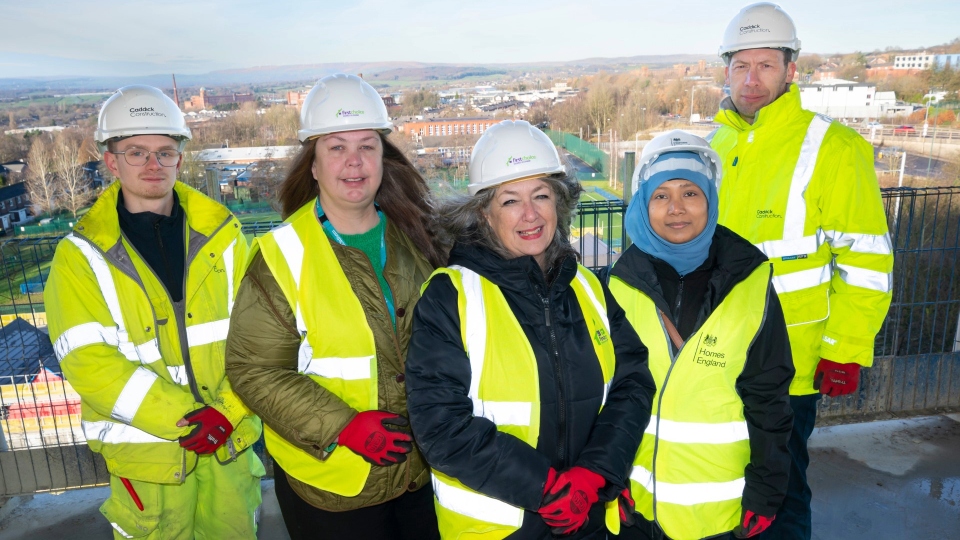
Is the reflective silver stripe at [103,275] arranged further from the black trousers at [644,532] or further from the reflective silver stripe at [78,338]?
the black trousers at [644,532]

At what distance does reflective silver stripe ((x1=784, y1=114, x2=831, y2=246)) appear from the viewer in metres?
2.58

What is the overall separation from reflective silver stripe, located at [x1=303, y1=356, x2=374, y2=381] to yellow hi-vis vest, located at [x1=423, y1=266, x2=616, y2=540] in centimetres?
42

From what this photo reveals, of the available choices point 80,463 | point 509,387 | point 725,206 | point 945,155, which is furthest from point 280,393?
point 945,155

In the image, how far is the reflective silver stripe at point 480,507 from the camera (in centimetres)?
A: 175

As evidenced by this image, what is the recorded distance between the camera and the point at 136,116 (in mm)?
2342

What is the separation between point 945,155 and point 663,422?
4247 cm

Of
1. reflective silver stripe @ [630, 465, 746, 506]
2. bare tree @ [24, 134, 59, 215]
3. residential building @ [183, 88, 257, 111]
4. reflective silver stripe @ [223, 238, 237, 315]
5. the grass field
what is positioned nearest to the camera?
reflective silver stripe @ [630, 465, 746, 506]

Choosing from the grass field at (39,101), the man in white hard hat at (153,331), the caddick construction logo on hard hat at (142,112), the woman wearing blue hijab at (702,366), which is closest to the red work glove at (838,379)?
the woman wearing blue hijab at (702,366)

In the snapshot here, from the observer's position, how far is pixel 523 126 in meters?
1.97

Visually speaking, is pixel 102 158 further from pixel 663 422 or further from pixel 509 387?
pixel 663 422

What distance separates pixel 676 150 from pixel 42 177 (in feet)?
86.1

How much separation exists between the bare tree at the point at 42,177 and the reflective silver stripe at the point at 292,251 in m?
24.5

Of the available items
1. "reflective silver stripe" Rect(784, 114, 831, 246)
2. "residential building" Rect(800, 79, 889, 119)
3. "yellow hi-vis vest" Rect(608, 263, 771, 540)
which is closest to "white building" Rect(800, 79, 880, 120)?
"residential building" Rect(800, 79, 889, 119)

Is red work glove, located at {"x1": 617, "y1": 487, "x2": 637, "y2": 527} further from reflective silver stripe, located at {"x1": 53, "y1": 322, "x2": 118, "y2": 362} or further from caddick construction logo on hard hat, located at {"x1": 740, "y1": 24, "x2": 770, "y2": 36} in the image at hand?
caddick construction logo on hard hat, located at {"x1": 740, "y1": 24, "x2": 770, "y2": 36}
